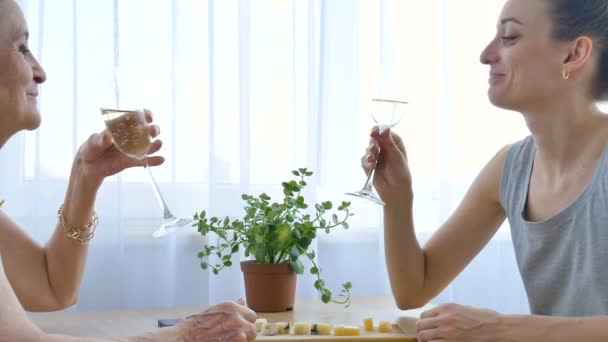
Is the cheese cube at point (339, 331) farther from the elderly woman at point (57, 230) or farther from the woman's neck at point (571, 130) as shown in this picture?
the woman's neck at point (571, 130)

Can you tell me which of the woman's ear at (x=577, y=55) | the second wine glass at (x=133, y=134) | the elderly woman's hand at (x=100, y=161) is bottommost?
the elderly woman's hand at (x=100, y=161)

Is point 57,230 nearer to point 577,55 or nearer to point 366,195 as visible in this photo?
point 366,195

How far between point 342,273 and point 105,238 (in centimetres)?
77

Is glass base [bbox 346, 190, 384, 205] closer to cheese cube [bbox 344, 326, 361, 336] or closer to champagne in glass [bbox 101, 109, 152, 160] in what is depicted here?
cheese cube [bbox 344, 326, 361, 336]

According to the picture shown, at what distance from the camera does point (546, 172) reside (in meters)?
1.79

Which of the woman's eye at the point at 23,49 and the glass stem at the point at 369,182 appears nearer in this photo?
the woman's eye at the point at 23,49

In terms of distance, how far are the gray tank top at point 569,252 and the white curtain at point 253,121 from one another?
88cm

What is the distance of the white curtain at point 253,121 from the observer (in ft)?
7.44

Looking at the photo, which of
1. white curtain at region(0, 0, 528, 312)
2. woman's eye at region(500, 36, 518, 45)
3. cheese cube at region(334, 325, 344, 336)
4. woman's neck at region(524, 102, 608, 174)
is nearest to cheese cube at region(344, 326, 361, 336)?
cheese cube at region(334, 325, 344, 336)

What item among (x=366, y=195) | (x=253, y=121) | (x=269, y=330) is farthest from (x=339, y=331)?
(x=253, y=121)

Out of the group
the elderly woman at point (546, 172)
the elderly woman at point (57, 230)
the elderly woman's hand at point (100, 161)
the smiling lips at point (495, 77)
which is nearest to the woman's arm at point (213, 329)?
the elderly woman at point (57, 230)

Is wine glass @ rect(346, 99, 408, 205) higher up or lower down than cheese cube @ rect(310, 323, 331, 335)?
higher up

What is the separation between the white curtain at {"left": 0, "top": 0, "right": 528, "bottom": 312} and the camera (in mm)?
2268

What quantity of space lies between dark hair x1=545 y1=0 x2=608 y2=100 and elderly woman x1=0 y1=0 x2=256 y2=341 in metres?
0.87
